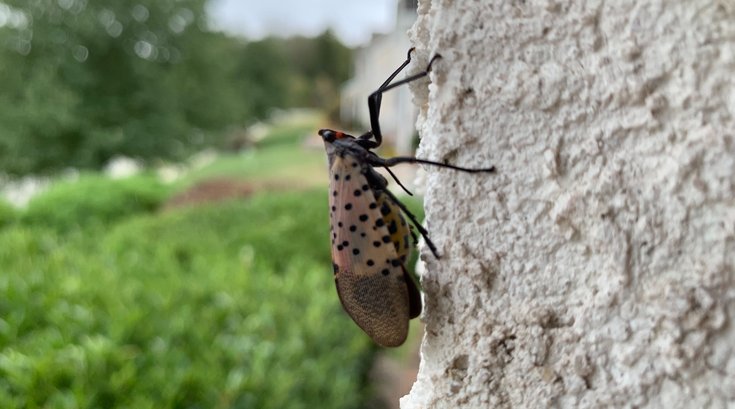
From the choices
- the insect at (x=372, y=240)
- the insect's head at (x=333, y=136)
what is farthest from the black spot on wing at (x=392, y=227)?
the insect's head at (x=333, y=136)

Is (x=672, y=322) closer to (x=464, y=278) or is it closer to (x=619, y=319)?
(x=619, y=319)

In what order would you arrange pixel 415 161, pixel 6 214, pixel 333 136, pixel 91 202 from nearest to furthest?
pixel 415 161
pixel 333 136
pixel 6 214
pixel 91 202

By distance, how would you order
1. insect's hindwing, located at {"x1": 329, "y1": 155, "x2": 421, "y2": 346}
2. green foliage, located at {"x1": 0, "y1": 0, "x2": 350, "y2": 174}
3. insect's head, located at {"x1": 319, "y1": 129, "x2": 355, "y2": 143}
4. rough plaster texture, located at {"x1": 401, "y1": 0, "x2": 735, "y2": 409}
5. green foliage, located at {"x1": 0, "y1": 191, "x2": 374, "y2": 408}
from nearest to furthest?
rough plaster texture, located at {"x1": 401, "y1": 0, "x2": 735, "y2": 409} → insect's hindwing, located at {"x1": 329, "y1": 155, "x2": 421, "y2": 346} → insect's head, located at {"x1": 319, "y1": 129, "x2": 355, "y2": 143} → green foliage, located at {"x1": 0, "y1": 191, "x2": 374, "y2": 408} → green foliage, located at {"x1": 0, "y1": 0, "x2": 350, "y2": 174}

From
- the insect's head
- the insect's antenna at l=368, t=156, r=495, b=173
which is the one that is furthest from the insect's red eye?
the insect's antenna at l=368, t=156, r=495, b=173

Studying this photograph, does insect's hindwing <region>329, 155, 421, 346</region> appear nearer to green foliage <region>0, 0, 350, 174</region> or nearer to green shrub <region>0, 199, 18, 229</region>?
green shrub <region>0, 199, 18, 229</region>

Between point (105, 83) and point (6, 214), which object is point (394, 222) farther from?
point (105, 83)

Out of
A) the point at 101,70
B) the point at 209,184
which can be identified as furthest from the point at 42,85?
the point at 209,184

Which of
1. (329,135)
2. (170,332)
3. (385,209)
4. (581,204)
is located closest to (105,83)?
(170,332)
